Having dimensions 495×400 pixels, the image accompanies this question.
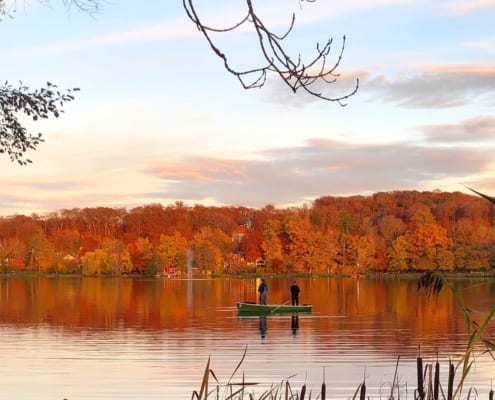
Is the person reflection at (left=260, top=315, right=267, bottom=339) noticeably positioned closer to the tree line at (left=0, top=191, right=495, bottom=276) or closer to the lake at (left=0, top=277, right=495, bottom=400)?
the lake at (left=0, top=277, right=495, bottom=400)

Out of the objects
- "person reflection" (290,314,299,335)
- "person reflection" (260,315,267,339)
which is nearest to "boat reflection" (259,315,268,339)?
"person reflection" (260,315,267,339)

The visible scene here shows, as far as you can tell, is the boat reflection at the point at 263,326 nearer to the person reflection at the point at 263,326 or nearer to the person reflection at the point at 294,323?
the person reflection at the point at 263,326

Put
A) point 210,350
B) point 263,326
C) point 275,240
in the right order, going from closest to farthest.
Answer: point 210,350
point 263,326
point 275,240

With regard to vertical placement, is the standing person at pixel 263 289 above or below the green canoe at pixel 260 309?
above

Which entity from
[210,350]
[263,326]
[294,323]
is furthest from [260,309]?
[210,350]

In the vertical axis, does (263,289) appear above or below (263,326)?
above

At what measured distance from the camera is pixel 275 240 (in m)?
121

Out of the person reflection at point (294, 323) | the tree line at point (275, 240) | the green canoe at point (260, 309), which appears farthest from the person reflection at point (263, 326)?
the tree line at point (275, 240)

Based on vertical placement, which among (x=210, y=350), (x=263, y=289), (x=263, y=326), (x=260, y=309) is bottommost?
(x=210, y=350)

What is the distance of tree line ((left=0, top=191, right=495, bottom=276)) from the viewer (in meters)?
116

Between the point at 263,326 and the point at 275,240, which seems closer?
the point at 263,326

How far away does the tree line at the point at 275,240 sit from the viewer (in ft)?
379

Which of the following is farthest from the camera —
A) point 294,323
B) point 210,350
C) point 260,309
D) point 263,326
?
point 260,309

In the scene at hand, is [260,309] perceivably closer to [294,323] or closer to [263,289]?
[263,289]
